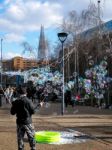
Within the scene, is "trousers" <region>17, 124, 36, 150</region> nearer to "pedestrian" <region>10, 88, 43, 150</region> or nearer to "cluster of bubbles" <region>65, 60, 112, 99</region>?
"pedestrian" <region>10, 88, 43, 150</region>

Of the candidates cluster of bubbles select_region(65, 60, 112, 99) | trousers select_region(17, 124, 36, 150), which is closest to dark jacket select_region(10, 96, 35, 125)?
trousers select_region(17, 124, 36, 150)

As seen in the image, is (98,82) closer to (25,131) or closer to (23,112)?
(25,131)

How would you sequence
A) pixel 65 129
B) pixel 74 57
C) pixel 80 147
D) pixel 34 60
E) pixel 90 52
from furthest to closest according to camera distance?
1. pixel 34 60
2. pixel 74 57
3. pixel 90 52
4. pixel 65 129
5. pixel 80 147

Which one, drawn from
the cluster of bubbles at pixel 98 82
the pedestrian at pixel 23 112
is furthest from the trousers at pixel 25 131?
the cluster of bubbles at pixel 98 82

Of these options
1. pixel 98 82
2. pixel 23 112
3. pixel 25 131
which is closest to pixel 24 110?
pixel 23 112

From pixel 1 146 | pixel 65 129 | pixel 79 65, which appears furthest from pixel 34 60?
pixel 1 146

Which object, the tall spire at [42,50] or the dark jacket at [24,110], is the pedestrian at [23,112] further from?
the tall spire at [42,50]

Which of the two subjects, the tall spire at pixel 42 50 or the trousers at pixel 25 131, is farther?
the tall spire at pixel 42 50

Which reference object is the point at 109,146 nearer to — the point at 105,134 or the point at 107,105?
the point at 105,134

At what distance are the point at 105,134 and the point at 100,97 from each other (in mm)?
21852

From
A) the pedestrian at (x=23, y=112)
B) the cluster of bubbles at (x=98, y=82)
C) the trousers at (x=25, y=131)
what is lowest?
the trousers at (x=25, y=131)

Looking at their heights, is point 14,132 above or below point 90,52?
below

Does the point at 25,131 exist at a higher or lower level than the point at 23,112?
lower

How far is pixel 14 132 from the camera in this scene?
19844 millimetres
